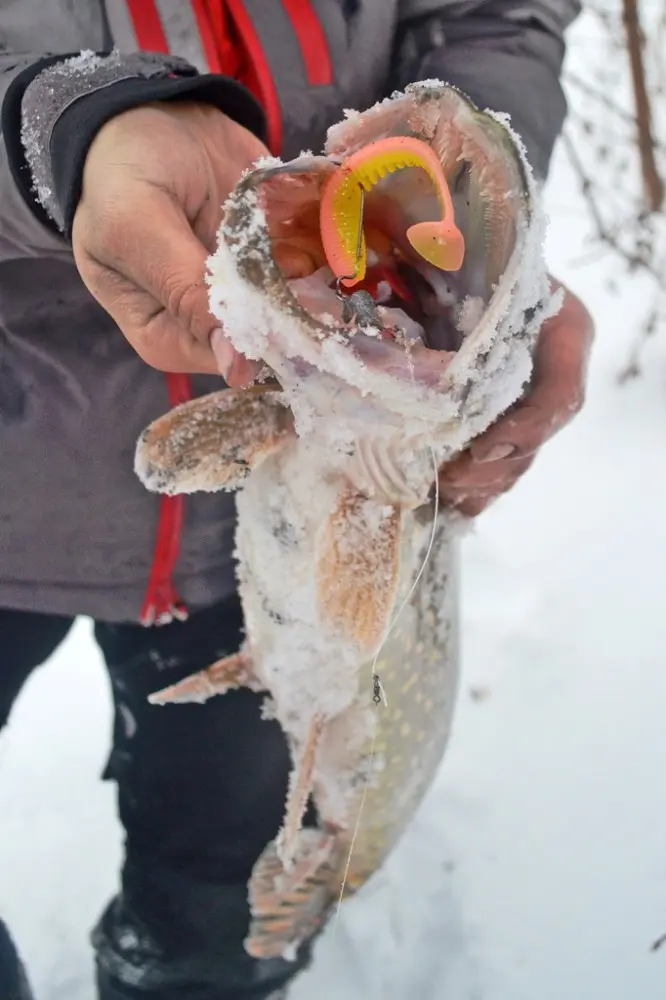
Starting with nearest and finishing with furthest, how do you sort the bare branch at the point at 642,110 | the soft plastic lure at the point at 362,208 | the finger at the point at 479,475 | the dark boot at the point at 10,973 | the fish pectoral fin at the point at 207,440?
the soft plastic lure at the point at 362,208 < the fish pectoral fin at the point at 207,440 < the finger at the point at 479,475 < the dark boot at the point at 10,973 < the bare branch at the point at 642,110

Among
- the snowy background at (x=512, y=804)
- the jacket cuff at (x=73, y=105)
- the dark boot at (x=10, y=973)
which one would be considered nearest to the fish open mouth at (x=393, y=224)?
the jacket cuff at (x=73, y=105)

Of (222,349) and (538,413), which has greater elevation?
(222,349)

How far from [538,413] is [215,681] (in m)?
0.49

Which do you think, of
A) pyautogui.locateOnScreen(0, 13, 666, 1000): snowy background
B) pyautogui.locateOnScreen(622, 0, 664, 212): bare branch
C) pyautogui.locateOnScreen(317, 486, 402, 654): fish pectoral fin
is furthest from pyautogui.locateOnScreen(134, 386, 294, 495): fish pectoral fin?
pyautogui.locateOnScreen(622, 0, 664, 212): bare branch

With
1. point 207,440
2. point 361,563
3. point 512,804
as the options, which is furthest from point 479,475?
point 512,804

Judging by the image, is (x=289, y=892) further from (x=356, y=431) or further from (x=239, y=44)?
(x=239, y=44)

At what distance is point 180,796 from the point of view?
1064mm

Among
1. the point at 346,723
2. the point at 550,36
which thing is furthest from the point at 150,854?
the point at 550,36

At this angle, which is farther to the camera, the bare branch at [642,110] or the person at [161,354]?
the bare branch at [642,110]

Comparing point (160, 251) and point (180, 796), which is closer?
point (160, 251)

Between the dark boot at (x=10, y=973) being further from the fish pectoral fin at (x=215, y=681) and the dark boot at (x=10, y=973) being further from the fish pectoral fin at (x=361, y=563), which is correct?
the fish pectoral fin at (x=361, y=563)

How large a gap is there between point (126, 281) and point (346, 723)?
592 mm

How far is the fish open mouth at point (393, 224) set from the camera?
533 mm

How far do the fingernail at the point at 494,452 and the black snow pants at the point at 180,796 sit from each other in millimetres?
416
